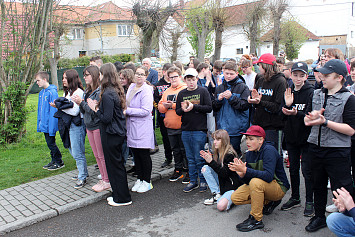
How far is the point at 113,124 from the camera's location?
4594mm

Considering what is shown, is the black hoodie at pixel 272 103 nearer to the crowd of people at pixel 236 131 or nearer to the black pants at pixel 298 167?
the crowd of people at pixel 236 131

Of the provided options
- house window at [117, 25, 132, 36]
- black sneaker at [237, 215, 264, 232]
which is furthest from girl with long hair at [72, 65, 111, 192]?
house window at [117, 25, 132, 36]

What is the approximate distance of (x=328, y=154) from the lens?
3469 mm

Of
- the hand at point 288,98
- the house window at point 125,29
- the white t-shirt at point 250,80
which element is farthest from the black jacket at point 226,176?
the house window at point 125,29

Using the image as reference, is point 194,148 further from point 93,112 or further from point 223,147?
point 93,112

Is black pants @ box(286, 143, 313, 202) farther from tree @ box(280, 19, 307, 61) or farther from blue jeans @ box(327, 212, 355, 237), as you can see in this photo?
tree @ box(280, 19, 307, 61)

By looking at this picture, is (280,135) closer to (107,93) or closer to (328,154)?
(328,154)

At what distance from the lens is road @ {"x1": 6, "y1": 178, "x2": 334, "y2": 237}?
154 inches

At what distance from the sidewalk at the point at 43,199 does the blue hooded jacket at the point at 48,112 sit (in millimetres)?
1003

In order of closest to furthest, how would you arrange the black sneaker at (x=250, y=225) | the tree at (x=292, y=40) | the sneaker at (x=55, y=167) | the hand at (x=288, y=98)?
the black sneaker at (x=250, y=225) < the hand at (x=288, y=98) < the sneaker at (x=55, y=167) < the tree at (x=292, y=40)

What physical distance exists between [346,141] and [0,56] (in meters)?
8.66

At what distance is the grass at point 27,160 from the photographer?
6055 mm

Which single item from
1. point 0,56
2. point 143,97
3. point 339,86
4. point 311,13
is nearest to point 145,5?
point 0,56

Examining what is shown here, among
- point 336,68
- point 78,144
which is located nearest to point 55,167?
point 78,144
